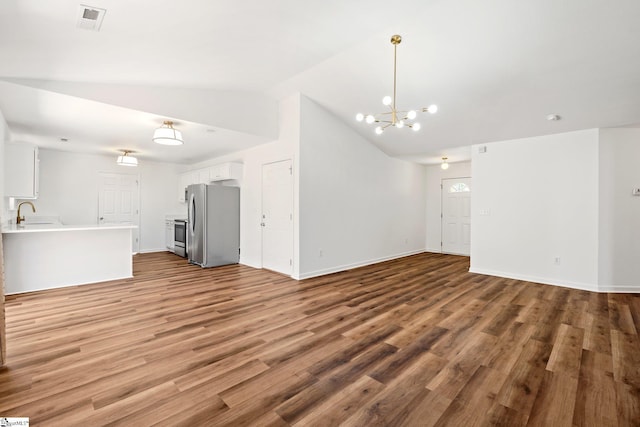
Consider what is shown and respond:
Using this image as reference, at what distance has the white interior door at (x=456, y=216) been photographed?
7492 mm

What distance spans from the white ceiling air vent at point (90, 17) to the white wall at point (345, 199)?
2.95 m

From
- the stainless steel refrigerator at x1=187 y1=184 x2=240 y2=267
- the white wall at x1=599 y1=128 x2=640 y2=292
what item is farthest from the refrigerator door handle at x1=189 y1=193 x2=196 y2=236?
the white wall at x1=599 y1=128 x2=640 y2=292

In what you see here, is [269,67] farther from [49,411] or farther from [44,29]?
[49,411]

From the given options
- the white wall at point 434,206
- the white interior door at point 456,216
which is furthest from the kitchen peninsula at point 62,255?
the white interior door at point 456,216

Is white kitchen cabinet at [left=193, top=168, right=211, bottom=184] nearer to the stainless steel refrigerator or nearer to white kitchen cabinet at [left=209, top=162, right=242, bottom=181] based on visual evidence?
white kitchen cabinet at [left=209, top=162, right=242, bottom=181]

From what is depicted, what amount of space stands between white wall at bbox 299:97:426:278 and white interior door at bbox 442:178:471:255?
1.22m

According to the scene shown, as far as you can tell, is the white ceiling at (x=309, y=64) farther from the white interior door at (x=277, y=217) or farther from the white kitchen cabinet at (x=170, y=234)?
the white kitchen cabinet at (x=170, y=234)

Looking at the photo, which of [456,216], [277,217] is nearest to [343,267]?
[277,217]

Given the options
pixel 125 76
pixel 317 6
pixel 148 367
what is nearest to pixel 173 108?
pixel 125 76

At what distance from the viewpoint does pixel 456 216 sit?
A: 25.2 ft

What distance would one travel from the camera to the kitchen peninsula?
13.0 ft

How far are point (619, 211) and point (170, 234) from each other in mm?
9406

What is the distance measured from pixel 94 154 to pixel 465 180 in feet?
30.8

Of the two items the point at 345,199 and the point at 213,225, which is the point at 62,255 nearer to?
the point at 213,225
